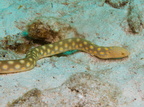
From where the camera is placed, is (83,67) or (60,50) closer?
(83,67)

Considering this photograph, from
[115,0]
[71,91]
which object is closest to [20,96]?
[71,91]

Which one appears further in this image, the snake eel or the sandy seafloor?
the snake eel

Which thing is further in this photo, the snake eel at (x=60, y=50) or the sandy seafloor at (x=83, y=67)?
the snake eel at (x=60, y=50)

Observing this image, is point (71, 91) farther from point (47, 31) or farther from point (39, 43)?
point (39, 43)
